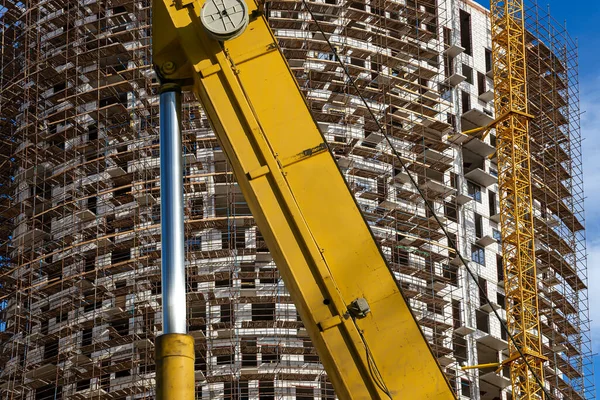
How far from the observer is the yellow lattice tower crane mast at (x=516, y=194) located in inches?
2388

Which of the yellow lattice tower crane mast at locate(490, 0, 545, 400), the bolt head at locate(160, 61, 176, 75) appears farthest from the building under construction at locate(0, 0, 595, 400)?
the bolt head at locate(160, 61, 176, 75)

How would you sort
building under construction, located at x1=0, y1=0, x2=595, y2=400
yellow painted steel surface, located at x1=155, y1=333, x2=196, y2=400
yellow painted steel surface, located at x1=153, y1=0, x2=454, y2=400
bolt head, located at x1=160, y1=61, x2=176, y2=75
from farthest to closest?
1. building under construction, located at x1=0, y1=0, x2=595, y2=400
2. bolt head, located at x1=160, y1=61, x2=176, y2=75
3. yellow painted steel surface, located at x1=153, y1=0, x2=454, y2=400
4. yellow painted steel surface, located at x1=155, y1=333, x2=196, y2=400

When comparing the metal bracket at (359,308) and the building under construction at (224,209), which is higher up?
the building under construction at (224,209)

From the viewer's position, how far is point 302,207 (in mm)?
16422

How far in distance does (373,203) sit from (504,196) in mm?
10156

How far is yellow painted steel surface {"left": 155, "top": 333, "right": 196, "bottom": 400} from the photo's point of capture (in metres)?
15.0

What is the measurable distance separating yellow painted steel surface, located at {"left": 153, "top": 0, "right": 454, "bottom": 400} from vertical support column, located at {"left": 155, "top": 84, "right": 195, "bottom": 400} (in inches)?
46.4

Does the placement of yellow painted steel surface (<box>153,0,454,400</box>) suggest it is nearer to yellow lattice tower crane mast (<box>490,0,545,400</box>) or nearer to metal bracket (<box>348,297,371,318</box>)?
metal bracket (<box>348,297,371,318</box>)

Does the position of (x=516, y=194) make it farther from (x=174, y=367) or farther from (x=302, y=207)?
(x=174, y=367)

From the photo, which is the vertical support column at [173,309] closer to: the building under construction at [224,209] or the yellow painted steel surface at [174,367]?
the yellow painted steel surface at [174,367]

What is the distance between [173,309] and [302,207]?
2.38m

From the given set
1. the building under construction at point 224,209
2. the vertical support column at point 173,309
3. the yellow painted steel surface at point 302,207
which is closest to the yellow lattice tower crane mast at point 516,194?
the building under construction at point 224,209

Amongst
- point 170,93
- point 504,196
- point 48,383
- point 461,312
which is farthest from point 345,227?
point 504,196

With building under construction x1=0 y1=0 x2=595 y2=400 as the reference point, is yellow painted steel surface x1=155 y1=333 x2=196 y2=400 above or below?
below
